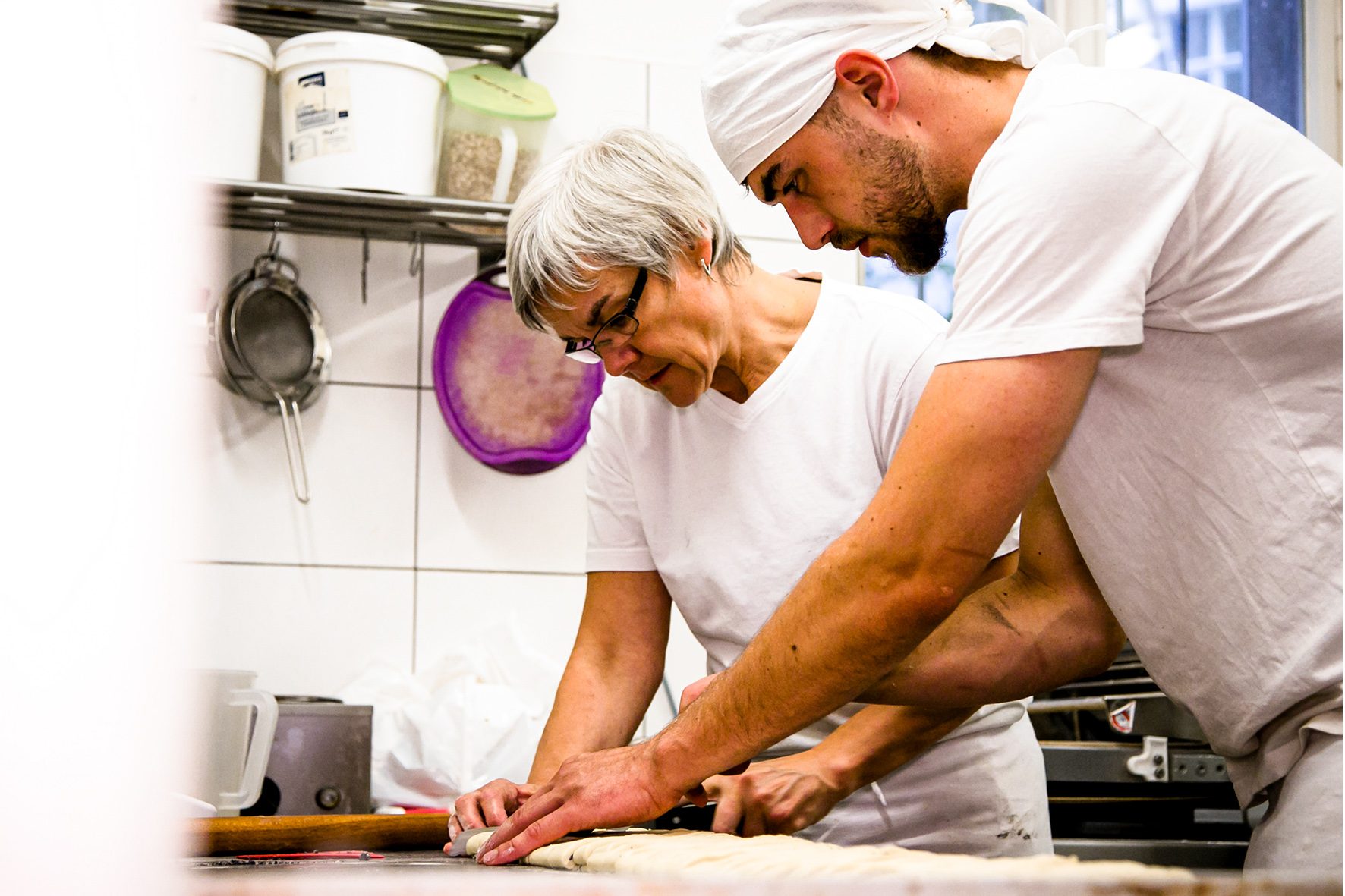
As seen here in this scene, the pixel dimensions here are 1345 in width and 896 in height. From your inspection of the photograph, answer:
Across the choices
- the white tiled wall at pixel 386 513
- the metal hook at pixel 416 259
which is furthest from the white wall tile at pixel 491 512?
the metal hook at pixel 416 259

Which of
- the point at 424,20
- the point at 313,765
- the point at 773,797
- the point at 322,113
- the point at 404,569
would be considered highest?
the point at 424,20

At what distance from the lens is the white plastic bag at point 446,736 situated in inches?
76.5

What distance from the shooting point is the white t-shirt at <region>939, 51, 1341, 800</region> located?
2.74ft

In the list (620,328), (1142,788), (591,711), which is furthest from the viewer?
(1142,788)

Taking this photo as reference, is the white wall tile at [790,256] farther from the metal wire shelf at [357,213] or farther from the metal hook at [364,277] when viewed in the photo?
the metal hook at [364,277]

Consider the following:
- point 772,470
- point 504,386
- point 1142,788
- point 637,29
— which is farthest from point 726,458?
point 637,29

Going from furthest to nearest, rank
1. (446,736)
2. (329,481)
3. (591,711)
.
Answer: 1. (329,481)
2. (446,736)
3. (591,711)

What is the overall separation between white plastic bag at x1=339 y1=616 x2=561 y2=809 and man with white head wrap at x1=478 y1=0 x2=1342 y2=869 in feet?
3.18

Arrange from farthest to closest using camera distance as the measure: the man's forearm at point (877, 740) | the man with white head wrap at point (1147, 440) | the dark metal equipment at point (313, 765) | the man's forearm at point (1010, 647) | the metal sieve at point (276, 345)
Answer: the metal sieve at point (276, 345) < the dark metal equipment at point (313, 765) < the man's forearm at point (877, 740) < the man's forearm at point (1010, 647) < the man with white head wrap at point (1147, 440)

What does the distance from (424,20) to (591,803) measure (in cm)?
161

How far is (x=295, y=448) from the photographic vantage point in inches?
87.0

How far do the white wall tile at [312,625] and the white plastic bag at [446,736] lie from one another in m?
0.13

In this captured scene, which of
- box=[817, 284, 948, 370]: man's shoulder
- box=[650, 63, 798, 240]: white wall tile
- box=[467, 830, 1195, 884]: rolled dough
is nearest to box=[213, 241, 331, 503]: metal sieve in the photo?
box=[650, 63, 798, 240]: white wall tile

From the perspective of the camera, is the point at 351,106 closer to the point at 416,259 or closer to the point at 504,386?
the point at 416,259
